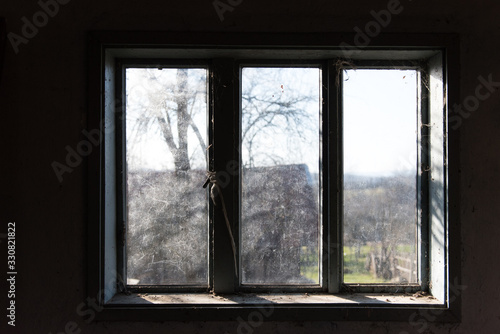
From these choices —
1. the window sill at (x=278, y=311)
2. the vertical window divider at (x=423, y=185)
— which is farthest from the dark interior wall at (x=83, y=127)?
the vertical window divider at (x=423, y=185)

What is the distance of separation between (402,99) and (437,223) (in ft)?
1.97

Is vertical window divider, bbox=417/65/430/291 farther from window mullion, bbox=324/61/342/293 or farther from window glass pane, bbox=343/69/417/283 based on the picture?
window mullion, bbox=324/61/342/293

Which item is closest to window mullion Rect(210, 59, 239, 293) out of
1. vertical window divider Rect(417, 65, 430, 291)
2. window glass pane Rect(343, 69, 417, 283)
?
window glass pane Rect(343, 69, 417, 283)

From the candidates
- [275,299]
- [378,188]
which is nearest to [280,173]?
[378,188]

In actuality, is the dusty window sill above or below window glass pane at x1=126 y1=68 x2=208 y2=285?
below

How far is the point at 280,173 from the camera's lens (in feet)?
6.09

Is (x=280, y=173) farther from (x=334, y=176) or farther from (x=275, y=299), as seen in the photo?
(x=275, y=299)

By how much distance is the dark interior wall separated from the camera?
5.43 ft

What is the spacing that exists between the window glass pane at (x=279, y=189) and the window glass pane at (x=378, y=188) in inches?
6.3

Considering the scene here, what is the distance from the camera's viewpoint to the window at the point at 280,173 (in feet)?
6.03

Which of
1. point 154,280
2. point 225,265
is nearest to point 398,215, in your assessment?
point 225,265

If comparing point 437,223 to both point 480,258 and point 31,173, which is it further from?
point 31,173

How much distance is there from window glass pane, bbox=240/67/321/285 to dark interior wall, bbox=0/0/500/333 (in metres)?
0.28

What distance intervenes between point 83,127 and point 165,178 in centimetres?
42
